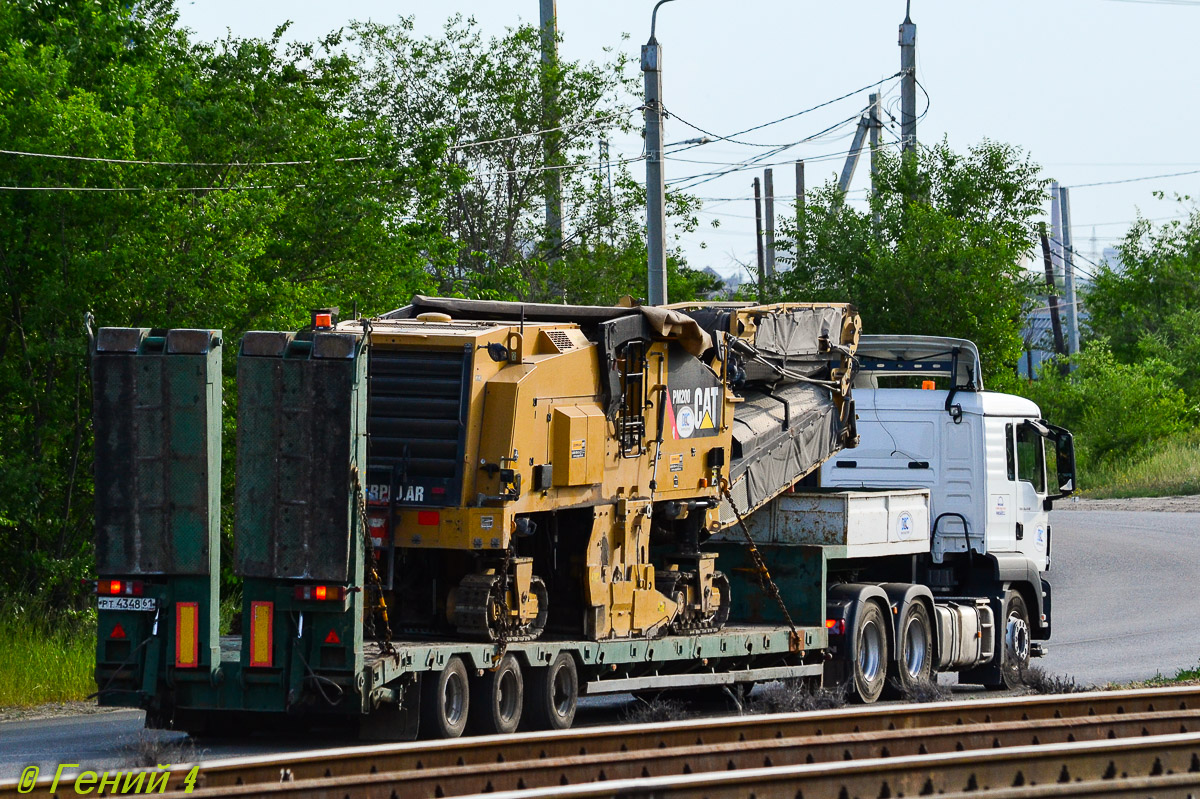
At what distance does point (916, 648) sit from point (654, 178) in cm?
704

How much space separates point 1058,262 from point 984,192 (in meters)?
41.4

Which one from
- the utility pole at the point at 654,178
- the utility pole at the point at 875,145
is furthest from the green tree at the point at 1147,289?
the utility pole at the point at 654,178

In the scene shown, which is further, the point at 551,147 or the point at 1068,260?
the point at 1068,260

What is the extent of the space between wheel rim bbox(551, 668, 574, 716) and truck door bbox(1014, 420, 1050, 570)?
7.26 meters

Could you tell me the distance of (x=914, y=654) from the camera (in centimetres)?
1759

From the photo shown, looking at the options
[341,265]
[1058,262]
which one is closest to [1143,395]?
[1058,262]

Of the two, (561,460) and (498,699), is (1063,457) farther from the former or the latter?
(498,699)

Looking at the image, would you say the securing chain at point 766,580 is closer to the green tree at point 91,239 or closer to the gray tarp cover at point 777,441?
the gray tarp cover at point 777,441

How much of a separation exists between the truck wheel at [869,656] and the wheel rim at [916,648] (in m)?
0.50

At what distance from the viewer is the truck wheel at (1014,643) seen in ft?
61.2

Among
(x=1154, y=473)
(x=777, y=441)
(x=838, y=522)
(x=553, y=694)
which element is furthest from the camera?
(x=1154, y=473)

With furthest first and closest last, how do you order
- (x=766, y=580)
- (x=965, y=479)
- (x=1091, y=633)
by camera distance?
(x=1091, y=633) < (x=965, y=479) < (x=766, y=580)

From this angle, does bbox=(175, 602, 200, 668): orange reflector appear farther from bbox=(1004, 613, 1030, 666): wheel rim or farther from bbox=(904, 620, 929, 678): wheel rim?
bbox=(1004, 613, 1030, 666): wheel rim

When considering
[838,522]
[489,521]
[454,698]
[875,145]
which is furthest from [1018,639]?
[875,145]
